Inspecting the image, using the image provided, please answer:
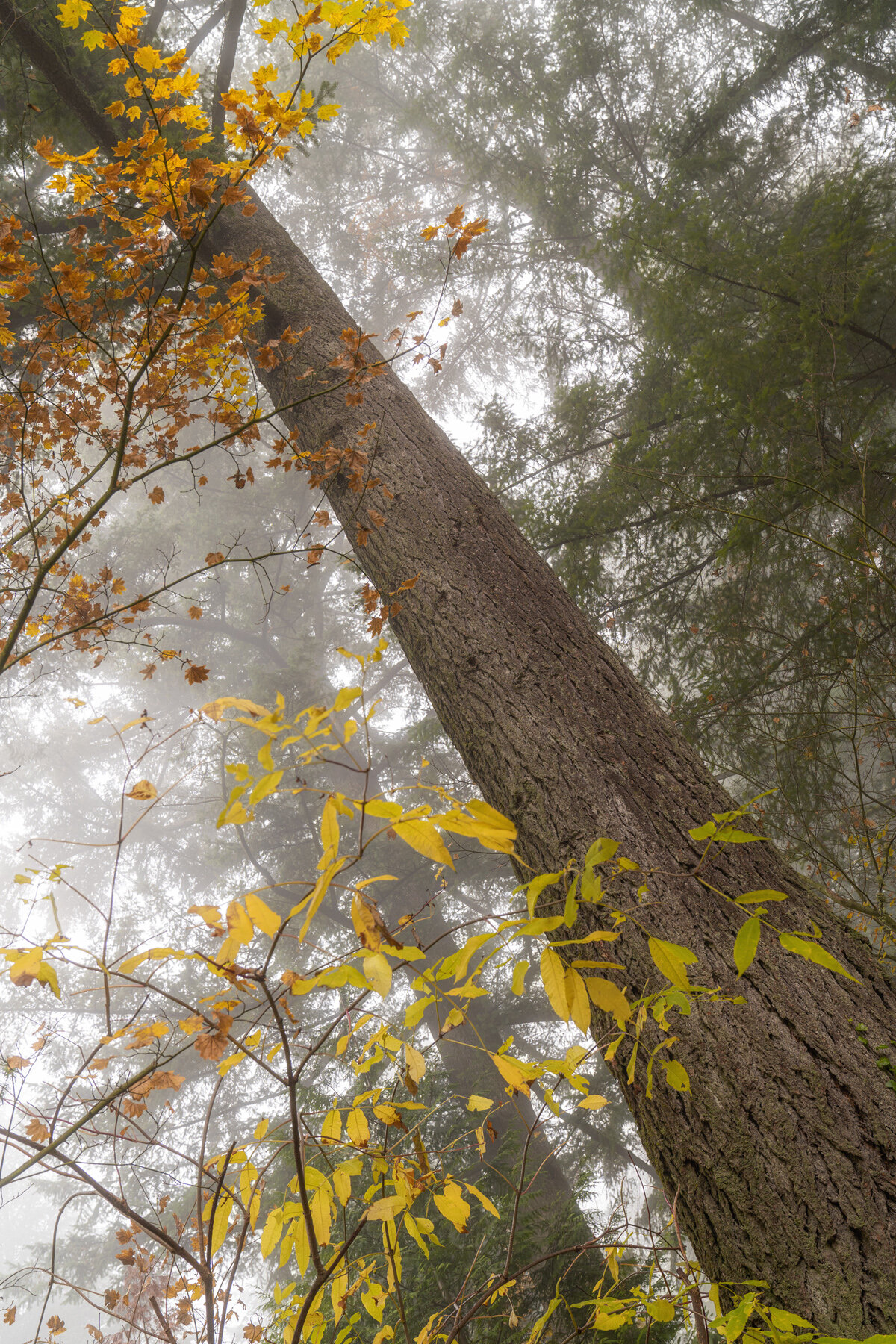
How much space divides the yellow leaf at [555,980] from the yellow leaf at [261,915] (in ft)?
1.00

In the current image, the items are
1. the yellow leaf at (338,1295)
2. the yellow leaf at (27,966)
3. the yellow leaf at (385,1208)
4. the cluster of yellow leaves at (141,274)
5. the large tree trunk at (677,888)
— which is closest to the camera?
the yellow leaf at (27,966)

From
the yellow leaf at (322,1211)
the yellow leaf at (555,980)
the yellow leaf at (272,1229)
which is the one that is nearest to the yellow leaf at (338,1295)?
the yellow leaf at (272,1229)

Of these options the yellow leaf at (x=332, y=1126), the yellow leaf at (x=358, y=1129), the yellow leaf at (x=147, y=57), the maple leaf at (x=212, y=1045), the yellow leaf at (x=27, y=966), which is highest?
the yellow leaf at (x=147, y=57)

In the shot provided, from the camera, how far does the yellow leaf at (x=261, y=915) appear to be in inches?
30.0

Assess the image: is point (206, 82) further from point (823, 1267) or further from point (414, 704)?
point (414, 704)

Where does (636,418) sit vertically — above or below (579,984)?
above

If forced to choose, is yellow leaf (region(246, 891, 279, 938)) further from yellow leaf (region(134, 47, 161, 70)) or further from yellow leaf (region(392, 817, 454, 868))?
yellow leaf (region(134, 47, 161, 70))

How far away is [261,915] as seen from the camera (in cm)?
79

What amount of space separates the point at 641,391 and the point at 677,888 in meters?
4.45

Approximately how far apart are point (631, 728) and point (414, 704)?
848 centimetres

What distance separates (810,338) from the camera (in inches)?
128

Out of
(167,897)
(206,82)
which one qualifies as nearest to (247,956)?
(167,897)

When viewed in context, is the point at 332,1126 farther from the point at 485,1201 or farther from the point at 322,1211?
the point at 485,1201

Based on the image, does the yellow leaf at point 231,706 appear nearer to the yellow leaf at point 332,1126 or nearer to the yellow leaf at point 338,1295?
the yellow leaf at point 332,1126
